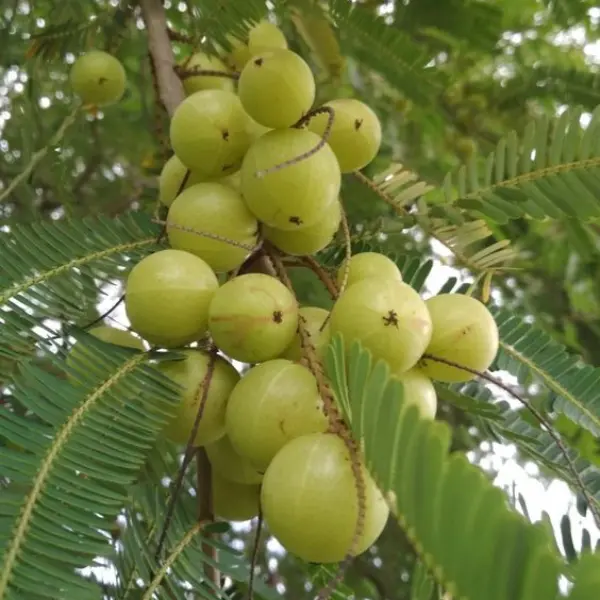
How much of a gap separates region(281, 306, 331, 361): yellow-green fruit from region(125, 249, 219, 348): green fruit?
97mm

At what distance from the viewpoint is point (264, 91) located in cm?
78

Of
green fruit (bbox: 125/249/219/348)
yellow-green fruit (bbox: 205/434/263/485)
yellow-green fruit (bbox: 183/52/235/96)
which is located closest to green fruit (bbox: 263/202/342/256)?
green fruit (bbox: 125/249/219/348)

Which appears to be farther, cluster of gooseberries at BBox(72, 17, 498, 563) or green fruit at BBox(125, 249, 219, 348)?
green fruit at BBox(125, 249, 219, 348)

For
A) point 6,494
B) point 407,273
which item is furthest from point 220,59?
point 6,494

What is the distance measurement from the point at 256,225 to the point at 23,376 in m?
0.30

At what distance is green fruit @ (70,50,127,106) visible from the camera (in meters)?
1.33

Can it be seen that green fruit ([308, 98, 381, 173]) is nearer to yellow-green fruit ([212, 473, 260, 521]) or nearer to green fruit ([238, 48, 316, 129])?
green fruit ([238, 48, 316, 129])

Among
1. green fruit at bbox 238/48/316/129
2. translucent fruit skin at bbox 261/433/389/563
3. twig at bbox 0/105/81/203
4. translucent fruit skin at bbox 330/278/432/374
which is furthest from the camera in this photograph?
twig at bbox 0/105/81/203

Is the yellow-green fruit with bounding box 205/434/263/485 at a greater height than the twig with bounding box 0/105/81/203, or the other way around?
the twig with bounding box 0/105/81/203

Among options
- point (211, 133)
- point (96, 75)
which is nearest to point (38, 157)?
point (96, 75)

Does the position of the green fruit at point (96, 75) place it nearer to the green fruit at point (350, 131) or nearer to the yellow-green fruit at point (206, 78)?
the yellow-green fruit at point (206, 78)

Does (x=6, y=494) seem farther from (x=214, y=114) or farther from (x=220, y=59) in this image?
(x=220, y=59)

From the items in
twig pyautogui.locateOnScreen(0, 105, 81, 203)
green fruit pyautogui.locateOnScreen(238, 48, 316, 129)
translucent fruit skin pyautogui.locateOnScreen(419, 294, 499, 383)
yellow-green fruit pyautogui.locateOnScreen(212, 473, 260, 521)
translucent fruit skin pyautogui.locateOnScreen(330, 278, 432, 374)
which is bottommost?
yellow-green fruit pyautogui.locateOnScreen(212, 473, 260, 521)

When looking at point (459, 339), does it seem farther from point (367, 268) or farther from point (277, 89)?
point (277, 89)
